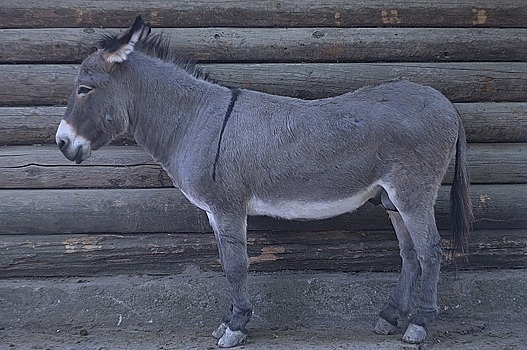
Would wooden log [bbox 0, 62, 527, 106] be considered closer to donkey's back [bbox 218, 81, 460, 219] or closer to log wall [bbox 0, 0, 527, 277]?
log wall [bbox 0, 0, 527, 277]

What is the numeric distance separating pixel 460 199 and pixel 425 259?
1.48 ft

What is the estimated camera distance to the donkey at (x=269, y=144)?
12.5 ft

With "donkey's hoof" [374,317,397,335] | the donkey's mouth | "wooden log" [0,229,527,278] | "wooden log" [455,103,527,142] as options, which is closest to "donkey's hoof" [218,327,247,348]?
"wooden log" [0,229,527,278]

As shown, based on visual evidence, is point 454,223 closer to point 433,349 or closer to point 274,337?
point 433,349

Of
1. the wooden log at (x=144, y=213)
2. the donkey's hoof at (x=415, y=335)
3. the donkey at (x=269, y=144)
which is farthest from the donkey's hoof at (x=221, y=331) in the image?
the donkey's hoof at (x=415, y=335)

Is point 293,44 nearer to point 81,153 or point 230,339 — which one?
point 81,153

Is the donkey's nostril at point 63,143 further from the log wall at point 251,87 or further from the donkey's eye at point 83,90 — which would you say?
the log wall at point 251,87

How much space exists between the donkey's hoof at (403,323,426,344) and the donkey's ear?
2376 millimetres

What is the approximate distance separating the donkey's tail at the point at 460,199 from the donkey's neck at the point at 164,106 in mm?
1499

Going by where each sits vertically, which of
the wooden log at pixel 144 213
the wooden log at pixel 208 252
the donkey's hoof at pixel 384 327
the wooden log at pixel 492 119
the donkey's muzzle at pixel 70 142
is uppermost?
the donkey's muzzle at pixel 70 142

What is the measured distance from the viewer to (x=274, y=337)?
418 cm

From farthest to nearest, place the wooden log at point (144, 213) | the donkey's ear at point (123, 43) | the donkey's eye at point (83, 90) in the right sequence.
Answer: the wooden log at point (144, 213)
the donkey's eye at point (83, 90)
the donkey's ear at point (123, 43)

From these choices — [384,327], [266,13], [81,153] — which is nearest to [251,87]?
[266,13]

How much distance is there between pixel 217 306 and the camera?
14.5 ft
